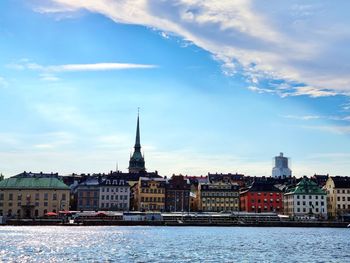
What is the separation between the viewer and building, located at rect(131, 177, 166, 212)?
181500 millimetres

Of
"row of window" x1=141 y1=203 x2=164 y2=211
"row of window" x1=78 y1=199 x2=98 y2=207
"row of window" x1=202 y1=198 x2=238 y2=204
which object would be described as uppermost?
"row of window" x1=202 y1=198 x2=238 y2=204

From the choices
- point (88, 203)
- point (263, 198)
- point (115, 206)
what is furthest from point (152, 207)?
point (263, 198)

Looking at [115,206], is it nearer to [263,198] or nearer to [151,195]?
[151,195]

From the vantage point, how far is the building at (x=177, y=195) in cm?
18638

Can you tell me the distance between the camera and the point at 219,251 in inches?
2616

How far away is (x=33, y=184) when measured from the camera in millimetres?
161500

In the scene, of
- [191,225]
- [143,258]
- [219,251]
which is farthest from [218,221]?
[143,258]

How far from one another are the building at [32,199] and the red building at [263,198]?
190ft

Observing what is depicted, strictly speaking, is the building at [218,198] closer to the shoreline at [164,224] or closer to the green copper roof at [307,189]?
the green copper roof at [307,189]

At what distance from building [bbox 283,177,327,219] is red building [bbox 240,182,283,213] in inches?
399

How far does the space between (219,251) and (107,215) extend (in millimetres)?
85169

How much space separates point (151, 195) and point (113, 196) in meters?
13.1

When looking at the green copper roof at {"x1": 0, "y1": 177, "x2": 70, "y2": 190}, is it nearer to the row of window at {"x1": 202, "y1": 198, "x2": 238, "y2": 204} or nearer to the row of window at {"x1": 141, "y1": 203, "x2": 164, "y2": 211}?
→ the row of window at {"x1": 141, "y1": 203, "x2": 164, "y2": 211}

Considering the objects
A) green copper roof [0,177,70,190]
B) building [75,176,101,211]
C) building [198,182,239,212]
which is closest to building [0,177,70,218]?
green copper roof [0,177,70,190]
